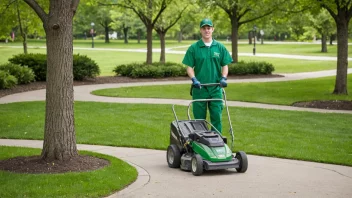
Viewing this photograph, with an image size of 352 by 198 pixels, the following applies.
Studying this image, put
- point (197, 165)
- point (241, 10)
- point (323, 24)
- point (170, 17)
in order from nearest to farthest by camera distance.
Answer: point (197, 165) → point (241, 10) → point (170, 17) → point (323, 24)

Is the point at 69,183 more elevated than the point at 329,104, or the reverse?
the point at 69,183

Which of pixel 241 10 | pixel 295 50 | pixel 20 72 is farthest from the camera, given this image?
pixel 295 50

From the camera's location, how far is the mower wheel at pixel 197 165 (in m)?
8.38

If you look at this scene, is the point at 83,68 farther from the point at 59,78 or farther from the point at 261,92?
the point at 59,78

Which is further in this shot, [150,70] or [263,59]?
[263,59]

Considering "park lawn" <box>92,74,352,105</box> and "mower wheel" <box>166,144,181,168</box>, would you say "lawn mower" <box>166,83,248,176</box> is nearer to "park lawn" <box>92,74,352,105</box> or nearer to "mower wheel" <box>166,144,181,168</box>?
"mower wheel" <box>166,144,181,168</box>

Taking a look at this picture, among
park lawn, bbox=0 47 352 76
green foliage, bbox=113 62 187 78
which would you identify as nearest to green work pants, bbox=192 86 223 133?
green foliage, bbox=113 62 187 78

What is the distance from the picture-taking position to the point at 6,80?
2191 centimetres

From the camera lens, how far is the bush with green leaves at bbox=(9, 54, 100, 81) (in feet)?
82.6

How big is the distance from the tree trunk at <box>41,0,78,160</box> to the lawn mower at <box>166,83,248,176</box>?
1.62 meters

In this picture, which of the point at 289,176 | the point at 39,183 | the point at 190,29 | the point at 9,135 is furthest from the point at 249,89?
the point at 190,29

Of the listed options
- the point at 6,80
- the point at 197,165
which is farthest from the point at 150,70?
the point at 197,165

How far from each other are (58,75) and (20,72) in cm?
1543

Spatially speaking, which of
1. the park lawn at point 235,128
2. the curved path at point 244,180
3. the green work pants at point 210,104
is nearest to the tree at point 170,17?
the park lawn at point 235,128
